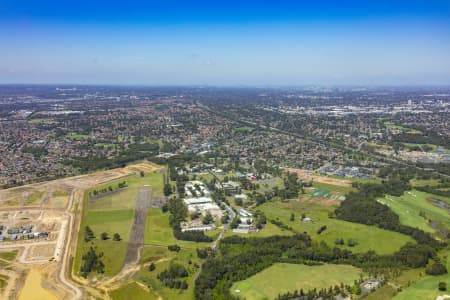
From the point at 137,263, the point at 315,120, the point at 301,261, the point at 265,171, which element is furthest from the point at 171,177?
the point at 315,120

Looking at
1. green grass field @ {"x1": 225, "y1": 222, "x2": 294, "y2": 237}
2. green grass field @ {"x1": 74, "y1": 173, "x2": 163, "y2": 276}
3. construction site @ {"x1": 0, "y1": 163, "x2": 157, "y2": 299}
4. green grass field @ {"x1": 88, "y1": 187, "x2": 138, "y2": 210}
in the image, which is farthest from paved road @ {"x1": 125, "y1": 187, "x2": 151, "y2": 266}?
green grass field @ {"x1": 225, "y1": 222, "x2": 294, "y2": 237}

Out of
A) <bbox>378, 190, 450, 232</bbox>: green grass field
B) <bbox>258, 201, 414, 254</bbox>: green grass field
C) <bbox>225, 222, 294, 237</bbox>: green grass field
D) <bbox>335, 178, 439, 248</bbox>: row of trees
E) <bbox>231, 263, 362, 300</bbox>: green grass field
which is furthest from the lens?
<bbox>378, 190, 450, 232</bbox>: green grass field

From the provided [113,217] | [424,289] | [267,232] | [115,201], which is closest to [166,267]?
[267,232]

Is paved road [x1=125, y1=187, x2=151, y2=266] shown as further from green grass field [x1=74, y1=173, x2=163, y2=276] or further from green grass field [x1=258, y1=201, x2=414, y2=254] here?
green grass field [x1=258, y1=201, x2=414, y2=254]

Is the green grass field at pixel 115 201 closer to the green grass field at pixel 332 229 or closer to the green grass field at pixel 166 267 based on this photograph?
the green grass field at pixel 166 267

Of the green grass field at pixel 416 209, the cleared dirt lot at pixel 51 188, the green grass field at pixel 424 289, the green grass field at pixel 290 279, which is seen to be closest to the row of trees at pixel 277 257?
the green grass field at pixel 290 279

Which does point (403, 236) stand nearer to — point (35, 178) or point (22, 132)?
point (35, 178)
